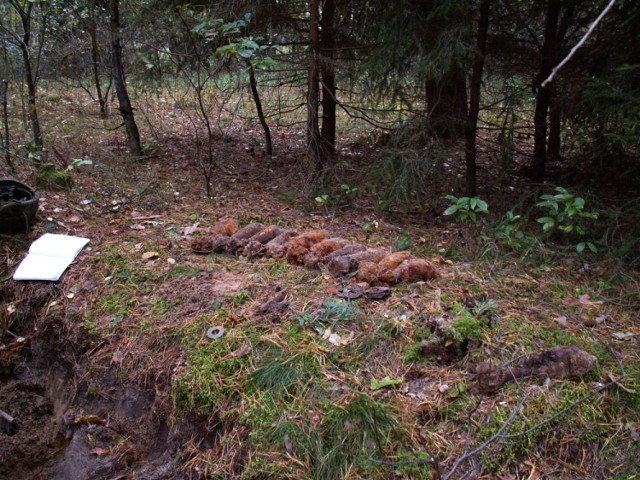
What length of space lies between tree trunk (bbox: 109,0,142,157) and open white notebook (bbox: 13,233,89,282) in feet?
9.03

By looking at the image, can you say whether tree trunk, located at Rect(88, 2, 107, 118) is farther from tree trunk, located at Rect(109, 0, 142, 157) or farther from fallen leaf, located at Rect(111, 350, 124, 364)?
fallen leaf, located at Rect(111, 350, 124, 364)

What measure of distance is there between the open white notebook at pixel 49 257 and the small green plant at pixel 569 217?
3611 mm

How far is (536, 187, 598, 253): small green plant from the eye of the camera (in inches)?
132

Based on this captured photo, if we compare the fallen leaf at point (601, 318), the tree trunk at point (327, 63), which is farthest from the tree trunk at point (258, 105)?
the fallen leaf at point (601, 318)

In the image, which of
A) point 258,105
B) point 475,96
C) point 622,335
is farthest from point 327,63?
point 622,335

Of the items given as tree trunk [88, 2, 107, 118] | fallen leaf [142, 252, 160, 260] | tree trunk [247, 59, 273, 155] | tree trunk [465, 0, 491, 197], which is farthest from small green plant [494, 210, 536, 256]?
tree trunk [88, 2, 107, 118]

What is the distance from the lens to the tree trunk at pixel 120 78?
5949mm

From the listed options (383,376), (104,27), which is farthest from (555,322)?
(104,27)

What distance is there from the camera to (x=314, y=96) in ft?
17.9

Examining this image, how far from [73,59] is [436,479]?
354 inches

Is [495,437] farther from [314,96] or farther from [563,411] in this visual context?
[314,96]

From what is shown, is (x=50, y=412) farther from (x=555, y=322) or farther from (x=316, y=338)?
(x=555, y=322)

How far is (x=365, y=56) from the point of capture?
5320mm

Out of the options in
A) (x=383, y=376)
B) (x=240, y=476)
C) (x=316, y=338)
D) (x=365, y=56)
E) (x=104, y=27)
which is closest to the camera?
(x=240, y=476)
